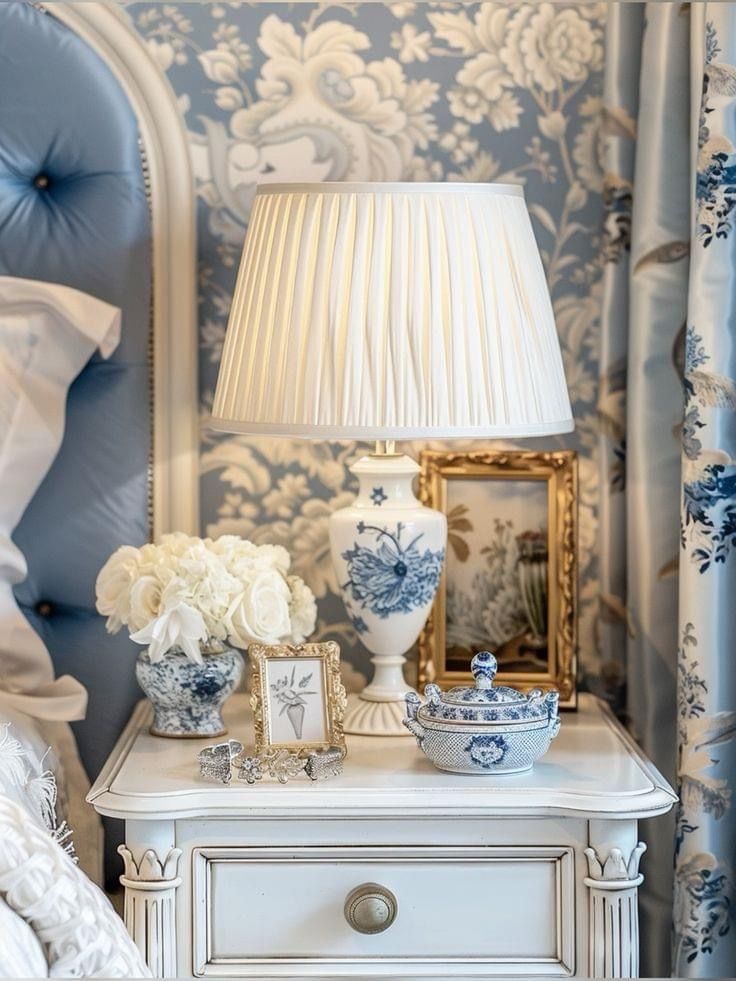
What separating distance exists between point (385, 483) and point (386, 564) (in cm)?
9

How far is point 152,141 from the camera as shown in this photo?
1.73m

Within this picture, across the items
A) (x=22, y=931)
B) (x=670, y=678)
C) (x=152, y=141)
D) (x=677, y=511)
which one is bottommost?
(x=22, y=931)

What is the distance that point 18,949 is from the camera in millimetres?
1091

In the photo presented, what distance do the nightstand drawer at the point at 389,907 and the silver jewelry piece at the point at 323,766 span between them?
0.07 metres

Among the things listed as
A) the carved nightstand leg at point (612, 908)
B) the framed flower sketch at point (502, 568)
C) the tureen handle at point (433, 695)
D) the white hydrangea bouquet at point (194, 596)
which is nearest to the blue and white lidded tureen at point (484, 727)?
the tureen handle at point (433, 695)

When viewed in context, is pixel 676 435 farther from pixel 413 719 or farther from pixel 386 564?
pixel 413 719

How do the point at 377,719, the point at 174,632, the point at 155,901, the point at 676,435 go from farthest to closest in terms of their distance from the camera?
the point at 676,435 < the point at 377,719 < the point at 174,632 < the point at 155,901

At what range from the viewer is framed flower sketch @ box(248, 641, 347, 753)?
1464mm

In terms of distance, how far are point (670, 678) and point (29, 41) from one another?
45.1 inches

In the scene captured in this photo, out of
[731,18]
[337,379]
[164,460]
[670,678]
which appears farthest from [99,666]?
[731,18]

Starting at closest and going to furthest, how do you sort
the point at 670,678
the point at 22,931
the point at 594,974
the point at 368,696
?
the point at 22,931, the point at 594,974, the point at 368,696, the point at 670,678

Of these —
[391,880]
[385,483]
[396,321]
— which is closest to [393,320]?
[396,321]

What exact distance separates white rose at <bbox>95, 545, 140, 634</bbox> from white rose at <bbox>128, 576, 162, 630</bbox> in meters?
0.02

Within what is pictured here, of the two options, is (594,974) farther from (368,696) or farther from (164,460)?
(164,460)
